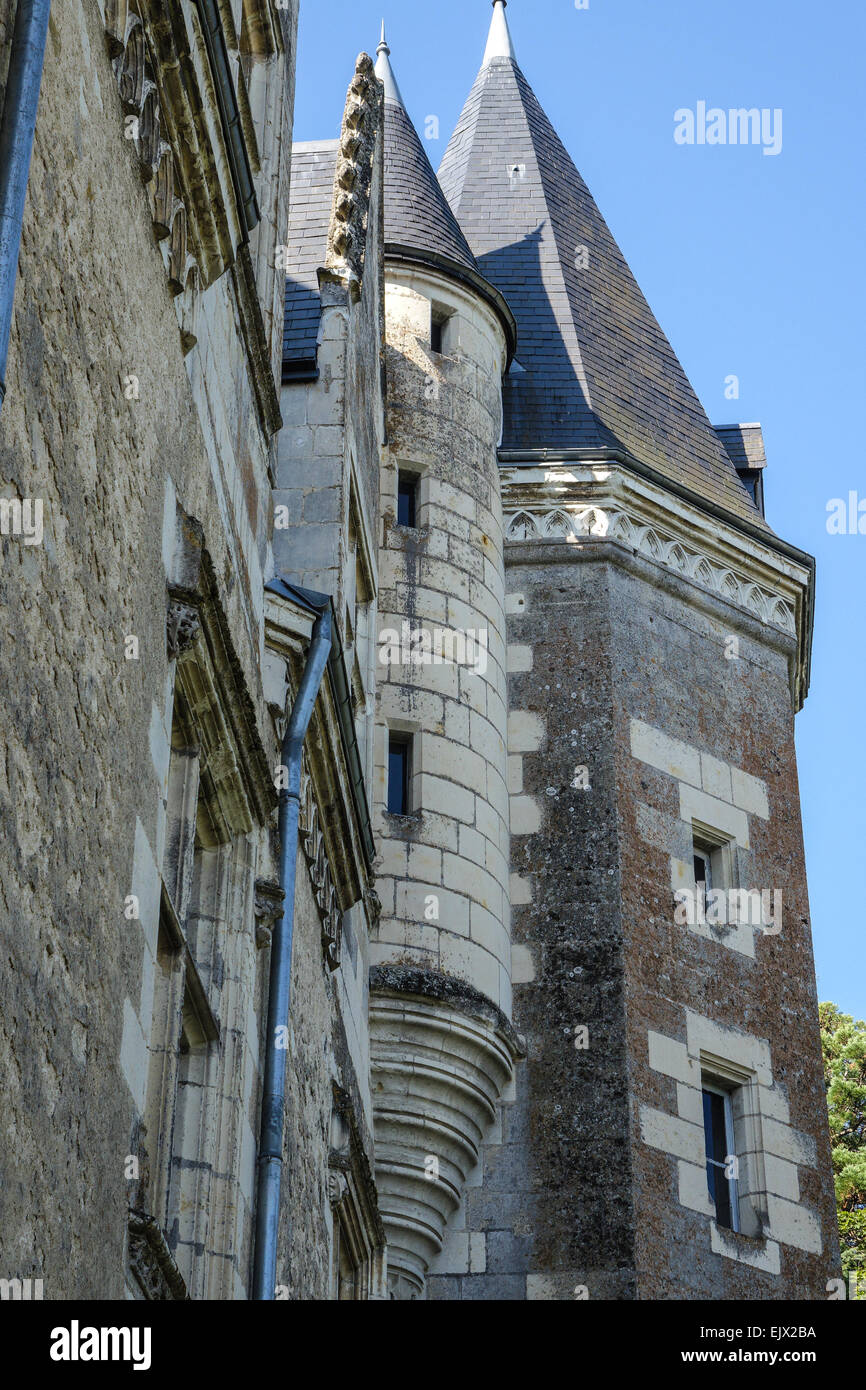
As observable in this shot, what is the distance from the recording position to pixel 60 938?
18.6 feet

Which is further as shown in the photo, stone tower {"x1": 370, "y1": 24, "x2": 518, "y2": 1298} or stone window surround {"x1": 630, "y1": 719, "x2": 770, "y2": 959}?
stone window surround {"x1": 630, "y1": 719, "x2": 770, "y2": 959}

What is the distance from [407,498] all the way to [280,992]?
28.4 feet

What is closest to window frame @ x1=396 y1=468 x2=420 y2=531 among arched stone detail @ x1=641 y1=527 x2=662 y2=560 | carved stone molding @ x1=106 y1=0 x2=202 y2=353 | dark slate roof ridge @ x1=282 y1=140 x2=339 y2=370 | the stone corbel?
arched stone detail @ x1=641 y1=527 x2=662 y2=560

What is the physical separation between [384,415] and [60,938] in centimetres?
1207

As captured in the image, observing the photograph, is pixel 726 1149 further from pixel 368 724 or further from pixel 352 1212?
pixel 352 1212

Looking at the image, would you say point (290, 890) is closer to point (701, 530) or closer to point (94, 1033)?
point (94, 1033)

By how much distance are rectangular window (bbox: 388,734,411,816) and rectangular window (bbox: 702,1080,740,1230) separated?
3084 millimetres

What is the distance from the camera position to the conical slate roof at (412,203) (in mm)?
18359

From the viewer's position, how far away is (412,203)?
62.4ft

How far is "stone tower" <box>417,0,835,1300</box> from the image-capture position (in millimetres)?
15469

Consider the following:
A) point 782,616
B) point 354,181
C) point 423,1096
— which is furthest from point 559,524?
point 423,1096

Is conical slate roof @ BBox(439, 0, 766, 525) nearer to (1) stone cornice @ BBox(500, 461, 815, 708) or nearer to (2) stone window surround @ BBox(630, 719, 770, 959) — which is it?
(1) stone cornice @ BBox(500, 461, 815, 708)

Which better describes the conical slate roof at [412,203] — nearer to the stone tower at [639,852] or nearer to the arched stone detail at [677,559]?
the stone tower at [639,852]
